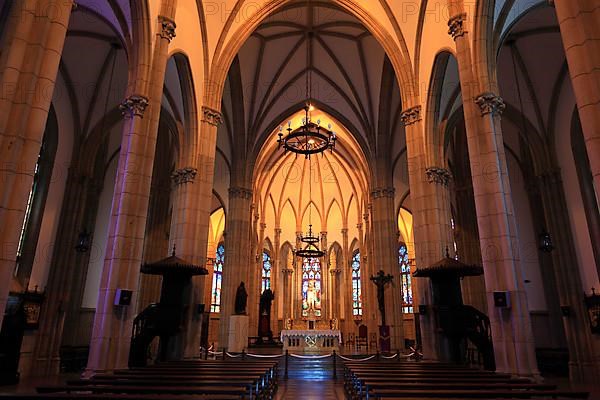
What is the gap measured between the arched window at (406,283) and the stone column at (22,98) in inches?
1106

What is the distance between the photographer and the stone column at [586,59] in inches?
203

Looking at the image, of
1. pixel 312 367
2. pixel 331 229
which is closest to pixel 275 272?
pixel 331 229

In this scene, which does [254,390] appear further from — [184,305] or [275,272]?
[275,272]

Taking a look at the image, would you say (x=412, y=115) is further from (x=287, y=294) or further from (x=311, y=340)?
(x=287, y=294)

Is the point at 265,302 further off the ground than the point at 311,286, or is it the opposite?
the point at 311,286

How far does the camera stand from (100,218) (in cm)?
1802

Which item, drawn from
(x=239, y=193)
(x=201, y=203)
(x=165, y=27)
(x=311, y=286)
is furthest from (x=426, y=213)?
(x=311, y=286)

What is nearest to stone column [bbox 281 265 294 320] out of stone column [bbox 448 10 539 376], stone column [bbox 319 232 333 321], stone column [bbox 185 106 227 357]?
stone column [bbox 319 232 333 321]

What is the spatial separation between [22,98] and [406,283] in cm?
3085

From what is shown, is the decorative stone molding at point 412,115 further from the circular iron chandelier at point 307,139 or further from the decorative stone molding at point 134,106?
the decorative stone molding at point 134,106

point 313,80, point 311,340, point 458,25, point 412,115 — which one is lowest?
point 311,340

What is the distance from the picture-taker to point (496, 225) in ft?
28.9

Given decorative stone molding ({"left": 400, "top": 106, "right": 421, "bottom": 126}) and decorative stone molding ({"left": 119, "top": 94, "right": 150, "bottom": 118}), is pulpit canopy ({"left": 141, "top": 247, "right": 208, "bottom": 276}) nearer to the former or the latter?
decorative stone molding ({"left": 119, "top": 94, "right": 150, "bottom": 118})

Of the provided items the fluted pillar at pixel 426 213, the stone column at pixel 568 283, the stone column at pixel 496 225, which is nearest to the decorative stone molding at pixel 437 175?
the fluted pillar at pixel 426 213
